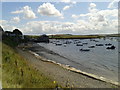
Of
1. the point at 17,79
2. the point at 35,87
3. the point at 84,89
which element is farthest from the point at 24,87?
the point at 84,89

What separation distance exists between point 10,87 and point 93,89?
31.0 feet

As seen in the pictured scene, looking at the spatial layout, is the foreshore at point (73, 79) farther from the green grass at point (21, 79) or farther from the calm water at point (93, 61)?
the calm water at point (93, 61)

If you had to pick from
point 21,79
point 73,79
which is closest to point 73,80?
point 73,79

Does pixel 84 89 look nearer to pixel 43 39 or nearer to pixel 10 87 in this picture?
pixel 10 87

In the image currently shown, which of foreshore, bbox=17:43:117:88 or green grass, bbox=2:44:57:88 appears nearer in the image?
green grass, bbox=2:44:57:88

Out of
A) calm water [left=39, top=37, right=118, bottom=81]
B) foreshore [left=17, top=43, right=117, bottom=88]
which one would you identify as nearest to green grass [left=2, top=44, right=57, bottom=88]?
foreshore [left=17, top=43, right=117, bottom=88]

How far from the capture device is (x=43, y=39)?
14388 cm

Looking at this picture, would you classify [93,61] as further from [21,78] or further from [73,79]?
[21,78]

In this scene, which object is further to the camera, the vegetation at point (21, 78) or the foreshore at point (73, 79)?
the foreshore at point (73, 79)

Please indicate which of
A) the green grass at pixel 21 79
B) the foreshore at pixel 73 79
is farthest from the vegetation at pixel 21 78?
the foreshore at pixel 73 79

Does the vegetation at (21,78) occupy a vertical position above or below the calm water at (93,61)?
above

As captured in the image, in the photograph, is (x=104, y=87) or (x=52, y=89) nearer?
(x=52, y=89)

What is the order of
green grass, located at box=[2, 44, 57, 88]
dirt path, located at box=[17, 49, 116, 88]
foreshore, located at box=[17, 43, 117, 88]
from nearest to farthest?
green grass, located at box=[2, 44, 57, 88]
dirt path, located at box=[17, 49, 116, 88]
foreshore, located at box=[17, 43, 117, 88]

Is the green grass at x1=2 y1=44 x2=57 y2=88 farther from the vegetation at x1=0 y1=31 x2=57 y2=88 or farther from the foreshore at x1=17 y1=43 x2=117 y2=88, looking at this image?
the foreshore at x1=17 y1=43 x2=117 y2=88
